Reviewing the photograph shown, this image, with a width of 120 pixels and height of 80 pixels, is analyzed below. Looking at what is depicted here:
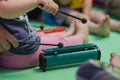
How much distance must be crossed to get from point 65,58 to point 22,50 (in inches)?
5.6

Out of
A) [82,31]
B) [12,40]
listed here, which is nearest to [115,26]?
[82,31]

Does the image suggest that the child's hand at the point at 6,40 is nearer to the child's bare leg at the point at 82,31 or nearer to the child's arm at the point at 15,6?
the child's arm at the point at 15,6

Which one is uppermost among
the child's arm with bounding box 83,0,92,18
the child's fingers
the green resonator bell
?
the child's arm with bounding box 83,0,92,18

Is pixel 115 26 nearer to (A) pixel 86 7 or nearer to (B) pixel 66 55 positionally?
(A) pixel 86 7

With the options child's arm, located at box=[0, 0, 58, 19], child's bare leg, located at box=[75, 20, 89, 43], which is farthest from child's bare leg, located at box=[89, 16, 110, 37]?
child's arm, located at box=[0, 0, 58, 19]

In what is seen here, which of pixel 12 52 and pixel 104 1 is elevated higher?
pixel 104 1

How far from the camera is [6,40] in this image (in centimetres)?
93

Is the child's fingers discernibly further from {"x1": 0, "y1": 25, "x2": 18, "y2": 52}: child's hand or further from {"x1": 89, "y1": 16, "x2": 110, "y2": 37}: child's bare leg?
{"x1": 89, "y1": 16, "x2": 110, "y2": 37}: child's bare leg

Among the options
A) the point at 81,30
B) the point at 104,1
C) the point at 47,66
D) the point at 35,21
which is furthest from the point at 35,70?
the point at 104,1

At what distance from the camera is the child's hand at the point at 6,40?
0.93 meters

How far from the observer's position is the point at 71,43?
112 cm

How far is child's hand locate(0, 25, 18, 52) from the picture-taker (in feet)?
3.05

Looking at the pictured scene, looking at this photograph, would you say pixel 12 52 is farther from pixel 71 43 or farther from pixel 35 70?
pixel 71 43

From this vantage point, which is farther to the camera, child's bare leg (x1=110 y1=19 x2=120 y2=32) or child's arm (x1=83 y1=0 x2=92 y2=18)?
child's arm (x1=83 y1=0 x2=92 y2=18)
